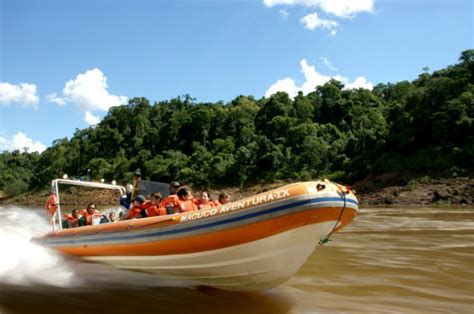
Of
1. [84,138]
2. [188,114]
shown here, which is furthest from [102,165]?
[84,138]

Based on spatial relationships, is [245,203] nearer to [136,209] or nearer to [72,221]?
[136,209]

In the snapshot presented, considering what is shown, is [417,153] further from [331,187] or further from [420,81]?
[331,187]

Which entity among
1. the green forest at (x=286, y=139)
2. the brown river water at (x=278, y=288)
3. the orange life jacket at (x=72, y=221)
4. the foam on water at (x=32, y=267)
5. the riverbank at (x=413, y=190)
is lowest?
the riverbank at (x=413, y=190)

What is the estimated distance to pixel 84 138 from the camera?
76938 mm

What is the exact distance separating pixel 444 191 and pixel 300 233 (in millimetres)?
26864

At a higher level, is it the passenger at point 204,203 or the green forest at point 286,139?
the green forest at point 286,139

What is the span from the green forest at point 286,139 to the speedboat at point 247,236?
98.2 ft

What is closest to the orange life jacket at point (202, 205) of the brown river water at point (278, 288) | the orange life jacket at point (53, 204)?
the brown river water at point (278, 288)

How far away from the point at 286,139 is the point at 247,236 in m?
44.2

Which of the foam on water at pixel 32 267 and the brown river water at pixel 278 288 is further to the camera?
the foam on water at pixel 32 267

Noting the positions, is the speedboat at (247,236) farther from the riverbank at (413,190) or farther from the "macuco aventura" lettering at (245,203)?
the riverbank at (413,190)

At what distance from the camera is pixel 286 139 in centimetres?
4869

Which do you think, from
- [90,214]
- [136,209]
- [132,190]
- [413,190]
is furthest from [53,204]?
[413,190]

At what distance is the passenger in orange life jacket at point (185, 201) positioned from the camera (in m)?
6.03
